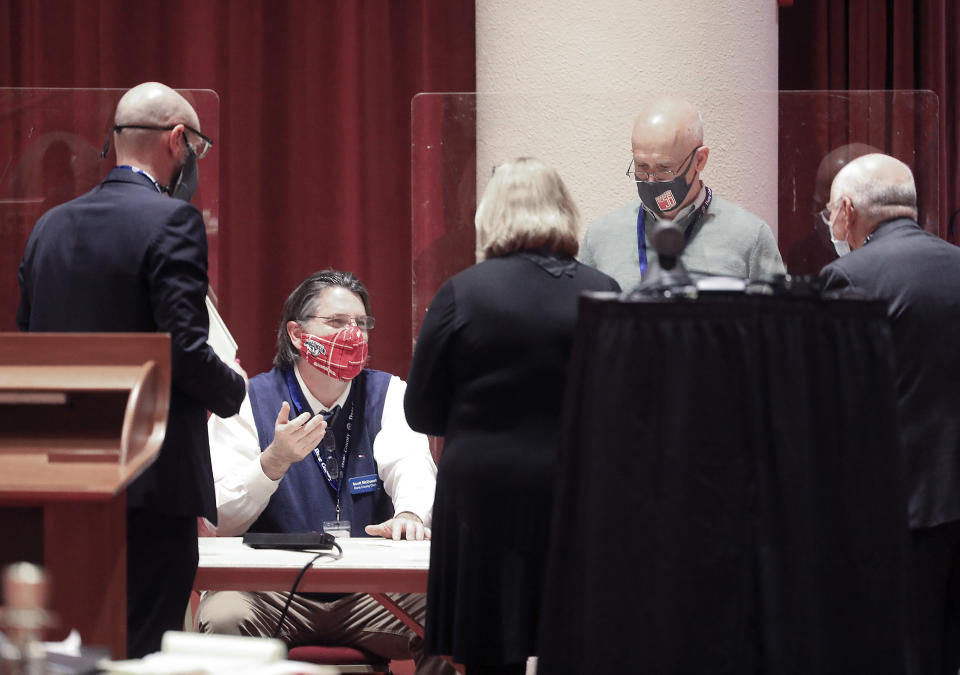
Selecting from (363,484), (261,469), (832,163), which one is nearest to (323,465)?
(363,484)

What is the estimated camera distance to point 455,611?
242 centimetres

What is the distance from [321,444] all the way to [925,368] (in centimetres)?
176

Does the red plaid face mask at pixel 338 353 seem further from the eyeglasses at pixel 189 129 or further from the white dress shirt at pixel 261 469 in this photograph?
the eyeglasses at pixel 189 129

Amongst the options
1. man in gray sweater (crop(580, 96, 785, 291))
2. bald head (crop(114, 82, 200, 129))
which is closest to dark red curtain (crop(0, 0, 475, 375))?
man in gray sweater (crop(580, 96, 785, 291))

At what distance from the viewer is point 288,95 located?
541cm

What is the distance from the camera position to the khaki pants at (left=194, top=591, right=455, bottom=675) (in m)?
3.32

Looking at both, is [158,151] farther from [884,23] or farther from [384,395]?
[884,23]

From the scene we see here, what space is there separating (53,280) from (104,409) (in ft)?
1.79

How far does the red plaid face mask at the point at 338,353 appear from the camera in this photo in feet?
12.0

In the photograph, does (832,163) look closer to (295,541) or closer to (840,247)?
(840,247)

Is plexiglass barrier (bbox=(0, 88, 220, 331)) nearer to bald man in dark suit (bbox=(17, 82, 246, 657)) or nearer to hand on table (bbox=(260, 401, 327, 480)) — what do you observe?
hand on table (bbox=(260, 401, 327, 480))

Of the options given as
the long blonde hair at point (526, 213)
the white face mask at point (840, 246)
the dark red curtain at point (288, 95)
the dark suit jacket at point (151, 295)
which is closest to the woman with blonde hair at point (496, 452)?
the long blonde hair at point (526, 213)

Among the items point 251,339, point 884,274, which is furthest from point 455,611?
point 251,339

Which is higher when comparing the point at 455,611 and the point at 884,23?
the point at 884,23
